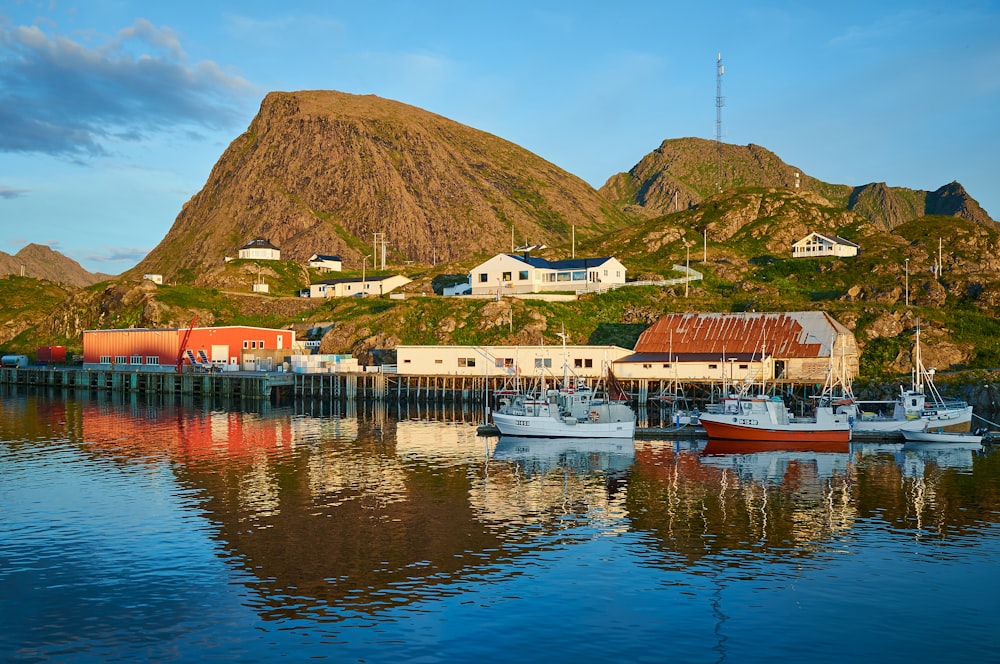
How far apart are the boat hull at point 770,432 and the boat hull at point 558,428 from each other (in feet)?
25.2

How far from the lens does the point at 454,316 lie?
128 metres

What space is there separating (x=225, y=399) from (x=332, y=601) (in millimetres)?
93826

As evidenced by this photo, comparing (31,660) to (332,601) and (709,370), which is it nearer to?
(332,601)

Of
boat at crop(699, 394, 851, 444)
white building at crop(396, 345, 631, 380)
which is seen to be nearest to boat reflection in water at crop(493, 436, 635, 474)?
boat at crop(699, 394, 851, 444)

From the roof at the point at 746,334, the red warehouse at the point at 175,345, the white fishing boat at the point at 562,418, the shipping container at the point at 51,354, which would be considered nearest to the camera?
the white fishing boat at the point at 562,418

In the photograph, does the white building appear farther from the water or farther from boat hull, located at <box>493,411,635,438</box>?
the water

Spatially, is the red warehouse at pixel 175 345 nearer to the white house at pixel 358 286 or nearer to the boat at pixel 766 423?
the white house at pixel 358 286

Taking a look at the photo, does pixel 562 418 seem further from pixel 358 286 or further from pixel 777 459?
pixel 358 286

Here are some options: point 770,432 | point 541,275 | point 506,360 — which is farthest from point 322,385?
point 770,432

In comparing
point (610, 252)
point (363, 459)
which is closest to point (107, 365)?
point (363, 459)

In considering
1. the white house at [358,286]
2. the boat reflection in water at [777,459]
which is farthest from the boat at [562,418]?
the white house at [358,286]

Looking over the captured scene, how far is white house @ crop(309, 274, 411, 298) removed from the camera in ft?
569

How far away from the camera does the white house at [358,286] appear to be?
174m

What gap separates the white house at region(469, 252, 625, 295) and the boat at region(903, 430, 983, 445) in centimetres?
7431
